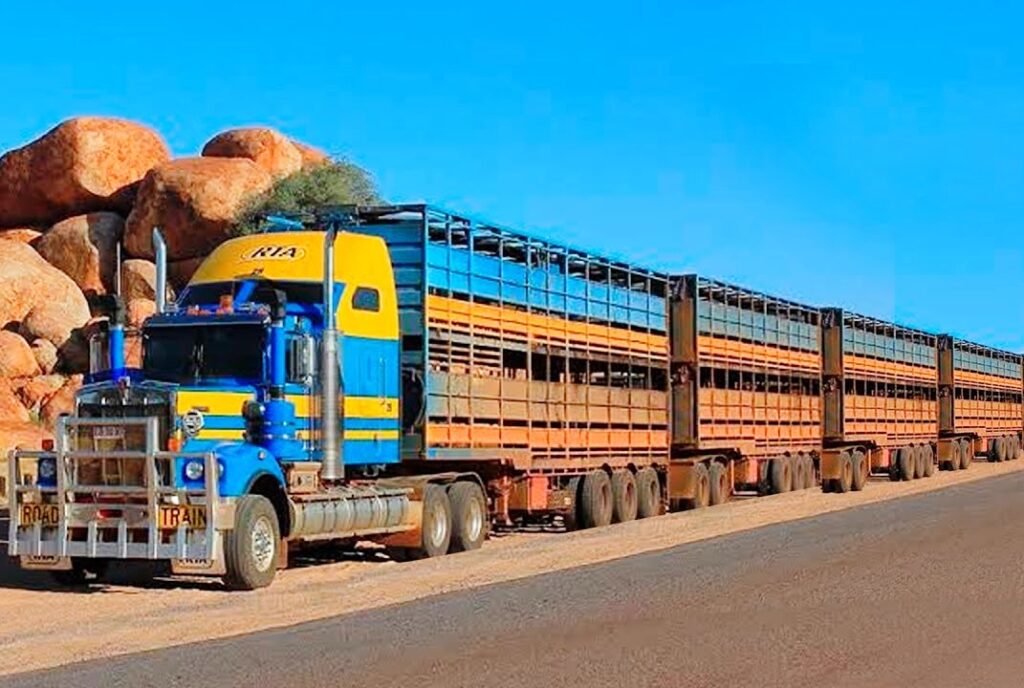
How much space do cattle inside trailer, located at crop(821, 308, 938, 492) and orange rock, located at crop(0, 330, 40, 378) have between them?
24.8 m

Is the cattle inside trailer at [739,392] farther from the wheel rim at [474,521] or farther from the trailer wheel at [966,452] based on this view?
the trailer wheel at [966,452]

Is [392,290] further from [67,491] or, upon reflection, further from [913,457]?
[913,457]

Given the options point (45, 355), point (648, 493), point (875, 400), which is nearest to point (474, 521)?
point (648, 493)

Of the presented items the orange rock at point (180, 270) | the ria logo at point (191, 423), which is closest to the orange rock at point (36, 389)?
the orange rock at point (180, 270)

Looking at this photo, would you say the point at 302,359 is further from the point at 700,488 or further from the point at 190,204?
the point at 190,204

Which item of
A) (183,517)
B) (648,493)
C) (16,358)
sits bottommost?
(648,493)

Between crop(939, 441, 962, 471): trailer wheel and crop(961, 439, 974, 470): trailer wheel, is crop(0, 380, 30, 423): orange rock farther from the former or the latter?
crop(961, 439, 974, 470): trailer wheel

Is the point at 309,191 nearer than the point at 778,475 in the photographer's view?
No

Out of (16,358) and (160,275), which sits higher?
(160,275)

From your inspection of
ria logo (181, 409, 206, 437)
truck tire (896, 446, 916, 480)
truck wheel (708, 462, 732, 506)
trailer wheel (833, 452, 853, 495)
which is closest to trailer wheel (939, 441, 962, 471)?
truck tire (896, 446, 916, 480)

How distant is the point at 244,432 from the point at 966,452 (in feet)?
135

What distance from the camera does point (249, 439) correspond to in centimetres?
1599

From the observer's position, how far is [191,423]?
15.5 meters

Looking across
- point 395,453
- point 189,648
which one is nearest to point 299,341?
point 395,453
